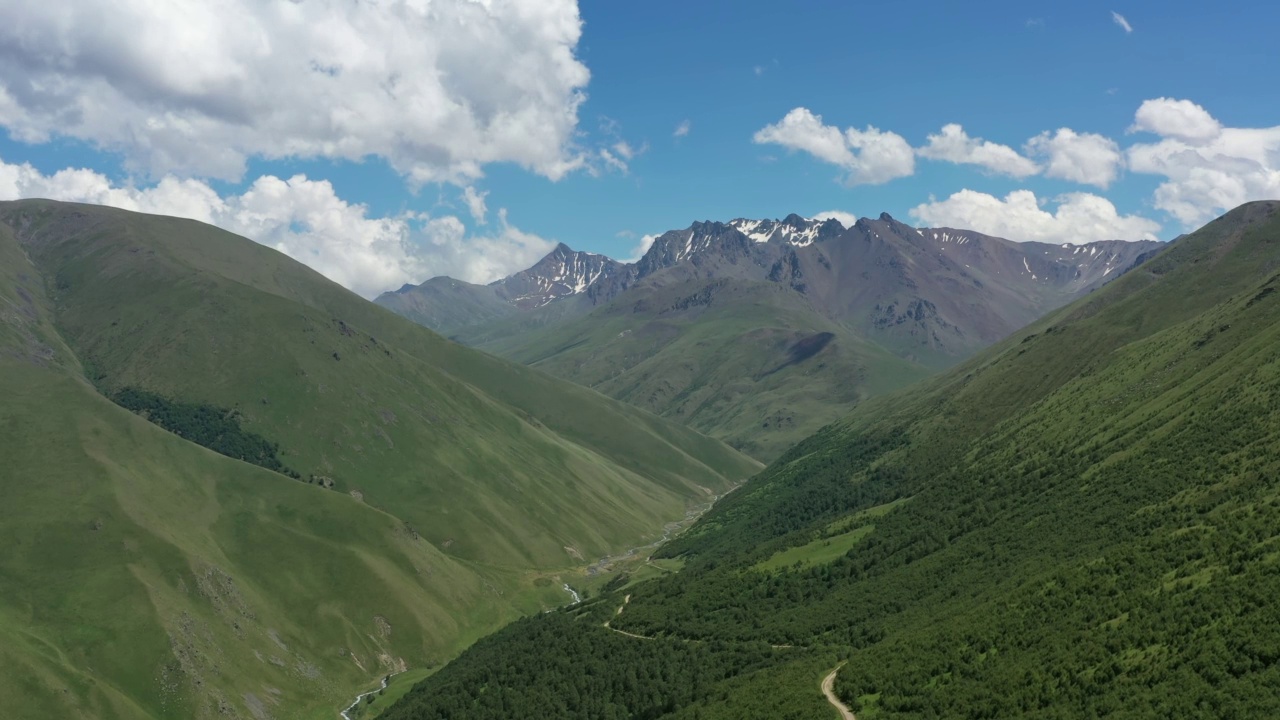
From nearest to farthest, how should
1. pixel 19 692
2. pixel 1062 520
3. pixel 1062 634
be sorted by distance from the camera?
1. pixel 1062 634
2. pixel 19 692
3. pixel 1062 520

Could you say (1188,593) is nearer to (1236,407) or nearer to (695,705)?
(695,705)

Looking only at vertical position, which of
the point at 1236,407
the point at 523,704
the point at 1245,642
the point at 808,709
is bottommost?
the point at 523,704

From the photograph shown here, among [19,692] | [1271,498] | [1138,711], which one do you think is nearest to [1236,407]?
[1271,498]

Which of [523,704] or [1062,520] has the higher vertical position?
[1062,520]

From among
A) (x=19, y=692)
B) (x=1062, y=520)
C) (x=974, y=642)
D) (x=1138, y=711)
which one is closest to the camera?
(x=1138, y=711)

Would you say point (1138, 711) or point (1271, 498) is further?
point (1271, 498)

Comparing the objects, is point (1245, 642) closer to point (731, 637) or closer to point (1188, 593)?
point (1188, 593)

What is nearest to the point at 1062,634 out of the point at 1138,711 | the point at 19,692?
the point at 1138,711
